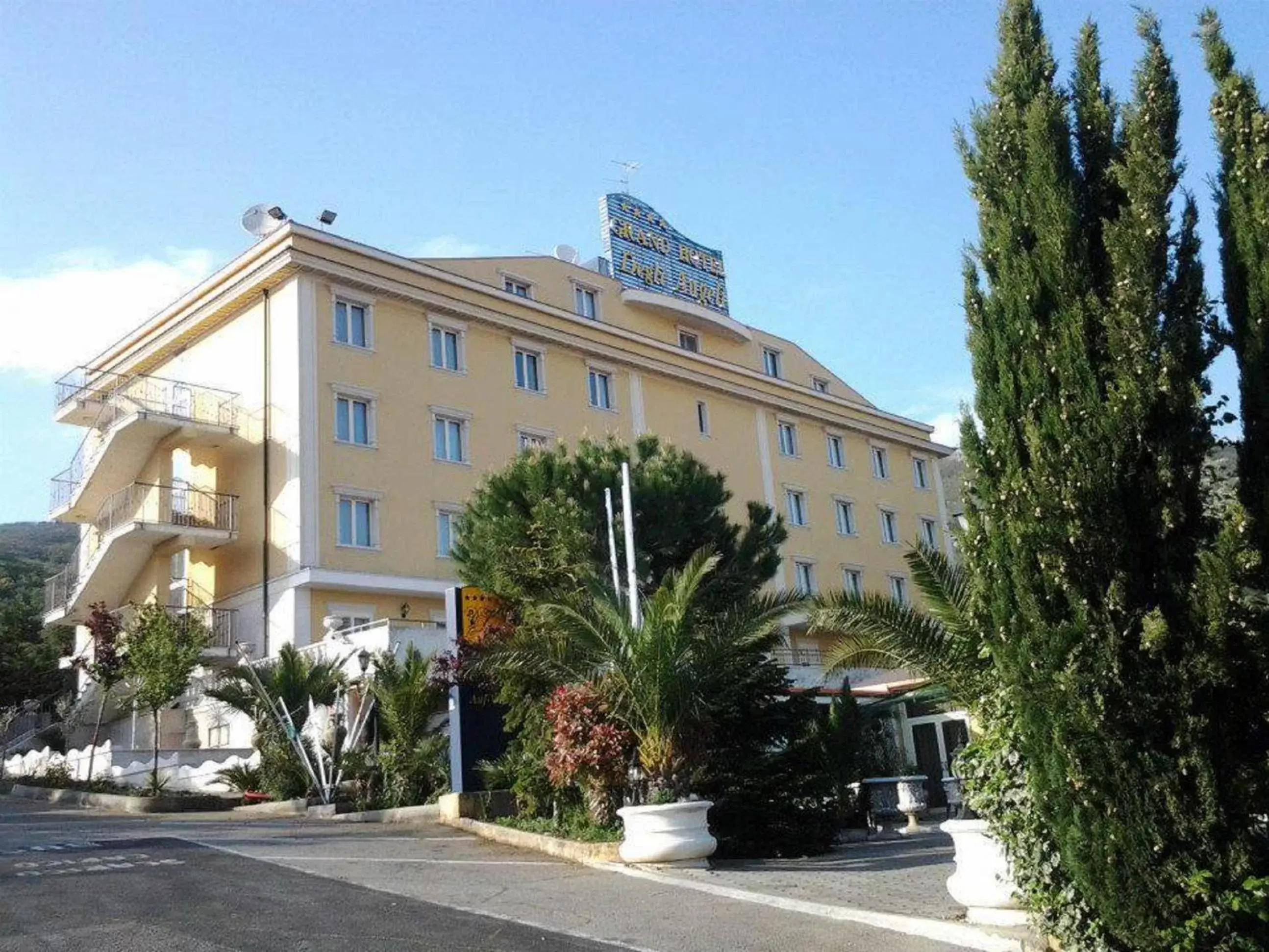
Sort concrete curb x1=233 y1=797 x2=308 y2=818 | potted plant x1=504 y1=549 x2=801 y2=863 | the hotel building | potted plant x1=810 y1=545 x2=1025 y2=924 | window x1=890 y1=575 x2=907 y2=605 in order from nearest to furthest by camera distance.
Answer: potted plant x1=810 y1=545 x2=1025 y2=924 < potted plant x1=504 y1=549 x2=801 y2=863 < concrete curb x1=233 y1=797 x2=308 y2=818 < the hotel building < window x1=890 y1=575 x2=907 y2=605

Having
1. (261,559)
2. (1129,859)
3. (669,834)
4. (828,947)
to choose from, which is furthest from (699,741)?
(261,559)

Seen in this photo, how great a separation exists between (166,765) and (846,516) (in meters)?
26.6

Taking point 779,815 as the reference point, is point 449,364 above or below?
above

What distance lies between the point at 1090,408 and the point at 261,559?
24282 millimetres

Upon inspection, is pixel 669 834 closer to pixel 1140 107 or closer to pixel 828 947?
pixel 828 947

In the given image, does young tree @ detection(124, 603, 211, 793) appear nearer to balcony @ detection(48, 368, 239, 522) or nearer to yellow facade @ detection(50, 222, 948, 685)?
yellow facade @ detection(50, 222, 948, 685)

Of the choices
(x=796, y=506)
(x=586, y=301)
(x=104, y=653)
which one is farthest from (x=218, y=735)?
(x=796, y=506)

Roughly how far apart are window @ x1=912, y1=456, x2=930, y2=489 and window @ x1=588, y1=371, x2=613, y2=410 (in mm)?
16265

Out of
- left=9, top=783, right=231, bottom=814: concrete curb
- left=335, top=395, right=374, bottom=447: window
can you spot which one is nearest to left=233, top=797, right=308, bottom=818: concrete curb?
left=9, top=783, right=231, bottom=814: concrete curb

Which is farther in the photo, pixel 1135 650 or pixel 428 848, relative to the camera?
pixel 428 848

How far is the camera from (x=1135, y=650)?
724cm

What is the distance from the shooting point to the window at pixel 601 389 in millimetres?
35531

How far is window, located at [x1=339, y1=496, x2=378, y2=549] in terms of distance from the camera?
94.8 feet

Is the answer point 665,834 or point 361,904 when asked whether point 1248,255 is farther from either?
point 361,904
